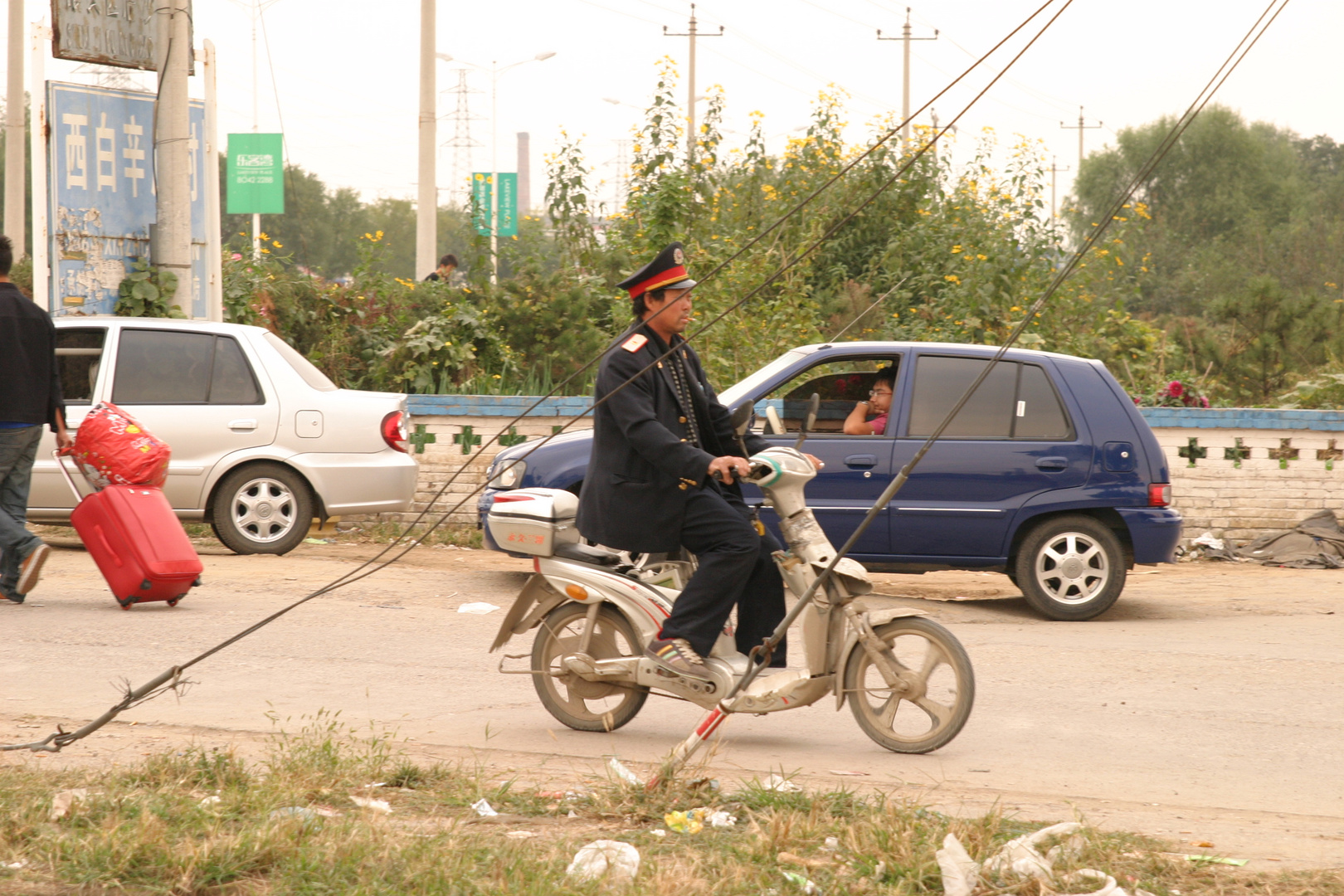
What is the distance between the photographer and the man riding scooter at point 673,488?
5051 mm

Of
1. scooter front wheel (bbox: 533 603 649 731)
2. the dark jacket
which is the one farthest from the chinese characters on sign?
scooter front wheel (bbox: 533 603 649 731)

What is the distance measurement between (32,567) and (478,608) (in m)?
2.59

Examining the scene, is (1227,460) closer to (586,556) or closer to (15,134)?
(586,556)

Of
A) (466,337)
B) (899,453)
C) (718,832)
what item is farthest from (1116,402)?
(466,337)

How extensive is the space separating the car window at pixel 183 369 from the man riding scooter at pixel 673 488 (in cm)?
578

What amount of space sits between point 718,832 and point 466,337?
403 inches

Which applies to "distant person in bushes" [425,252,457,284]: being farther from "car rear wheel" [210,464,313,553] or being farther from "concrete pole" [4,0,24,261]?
"concrete pole" [4,0,24,261]

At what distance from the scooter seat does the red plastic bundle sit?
11.8ft

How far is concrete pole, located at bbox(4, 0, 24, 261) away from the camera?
29.4 meters

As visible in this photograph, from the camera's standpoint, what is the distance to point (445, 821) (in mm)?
4082

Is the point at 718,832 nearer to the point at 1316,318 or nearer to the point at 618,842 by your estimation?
the point at 618,842

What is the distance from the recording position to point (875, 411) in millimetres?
9047

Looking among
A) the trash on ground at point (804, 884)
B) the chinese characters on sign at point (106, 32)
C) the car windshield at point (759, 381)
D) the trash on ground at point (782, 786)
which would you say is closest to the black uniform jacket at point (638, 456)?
the trash on ground at point (782, 786)

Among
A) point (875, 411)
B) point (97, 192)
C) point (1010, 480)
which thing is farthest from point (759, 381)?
point (97, 192)
